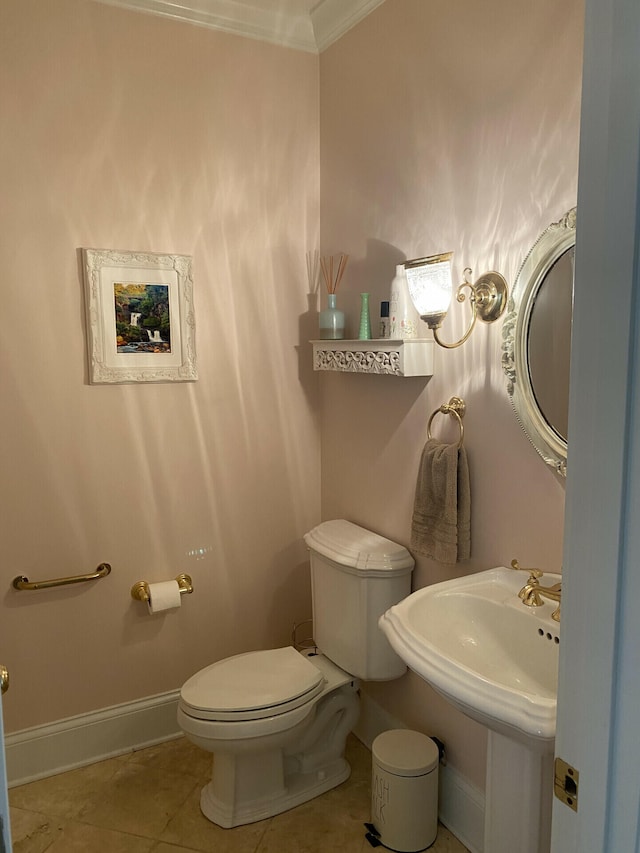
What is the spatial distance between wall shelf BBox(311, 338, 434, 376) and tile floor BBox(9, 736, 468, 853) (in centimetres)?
143

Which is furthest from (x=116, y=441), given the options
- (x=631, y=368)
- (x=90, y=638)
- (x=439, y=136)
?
(x=631, y=368)

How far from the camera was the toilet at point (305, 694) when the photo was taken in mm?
2033

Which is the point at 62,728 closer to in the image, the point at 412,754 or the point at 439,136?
the point at 412,754

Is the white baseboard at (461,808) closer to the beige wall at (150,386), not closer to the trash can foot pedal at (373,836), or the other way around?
the trash can foot pedal at (373,836)

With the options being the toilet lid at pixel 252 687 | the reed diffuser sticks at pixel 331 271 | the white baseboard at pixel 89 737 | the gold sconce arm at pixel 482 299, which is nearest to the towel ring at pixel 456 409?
the gold sconce arm at pixel 482 299

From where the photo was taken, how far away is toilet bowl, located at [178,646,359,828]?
6.63 ft

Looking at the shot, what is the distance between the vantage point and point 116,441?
94.0 inches

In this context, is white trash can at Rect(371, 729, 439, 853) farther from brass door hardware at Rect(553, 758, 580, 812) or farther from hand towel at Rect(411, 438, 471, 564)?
brass door hardware at Rect(553, 758, 580, 812)

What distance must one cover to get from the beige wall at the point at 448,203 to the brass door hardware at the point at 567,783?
2.87 feet

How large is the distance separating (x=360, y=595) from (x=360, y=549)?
150 mm

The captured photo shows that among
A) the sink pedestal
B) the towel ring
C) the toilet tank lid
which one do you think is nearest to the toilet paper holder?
the toilet tank lid

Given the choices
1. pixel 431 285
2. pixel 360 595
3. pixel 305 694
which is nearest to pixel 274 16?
pixel 431 285

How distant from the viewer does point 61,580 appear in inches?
91.5

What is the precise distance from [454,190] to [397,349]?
19.1 inches
